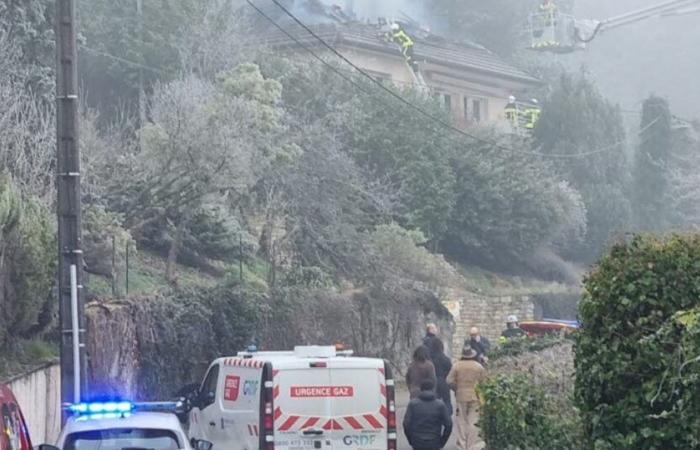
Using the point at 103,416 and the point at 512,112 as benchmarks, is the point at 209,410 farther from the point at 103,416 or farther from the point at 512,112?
the point at 512,112

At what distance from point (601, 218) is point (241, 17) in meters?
18.7

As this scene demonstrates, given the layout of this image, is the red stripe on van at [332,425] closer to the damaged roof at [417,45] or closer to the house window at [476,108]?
Result: the damaged roof at [417,45]

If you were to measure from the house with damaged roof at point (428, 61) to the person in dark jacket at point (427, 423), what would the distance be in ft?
103

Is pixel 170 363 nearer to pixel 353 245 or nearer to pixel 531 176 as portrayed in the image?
pixel 353 245

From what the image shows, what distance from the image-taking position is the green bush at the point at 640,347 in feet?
27.4

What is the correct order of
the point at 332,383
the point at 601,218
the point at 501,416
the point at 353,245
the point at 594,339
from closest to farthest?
the point at 594,339, the point at 501,416, the point at 332,383, the point at 353,245, the point at 601,218

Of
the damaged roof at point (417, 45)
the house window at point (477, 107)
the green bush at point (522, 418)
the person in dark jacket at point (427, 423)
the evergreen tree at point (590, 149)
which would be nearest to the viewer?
the green bush at point (522, 418)

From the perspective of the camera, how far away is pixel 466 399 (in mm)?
20094

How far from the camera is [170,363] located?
82.3ft

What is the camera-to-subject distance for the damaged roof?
5097cm

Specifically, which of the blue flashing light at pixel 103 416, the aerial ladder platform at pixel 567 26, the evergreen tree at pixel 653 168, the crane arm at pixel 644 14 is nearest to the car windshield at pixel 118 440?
the blue flashing light at pixel 103 416

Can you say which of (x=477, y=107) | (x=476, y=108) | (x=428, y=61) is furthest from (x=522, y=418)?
(x=477, y=107)

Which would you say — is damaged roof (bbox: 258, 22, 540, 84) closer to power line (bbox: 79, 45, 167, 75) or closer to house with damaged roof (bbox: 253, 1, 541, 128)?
house with damaged roof (bbox: 253, 1, 541, 128)

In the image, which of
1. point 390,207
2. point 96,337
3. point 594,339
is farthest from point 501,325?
point 594,339
